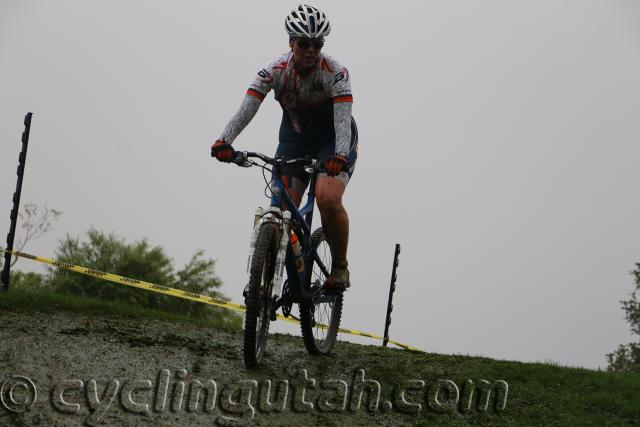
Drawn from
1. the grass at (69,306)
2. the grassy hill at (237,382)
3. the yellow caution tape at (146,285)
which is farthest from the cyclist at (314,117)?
the grass at (69,306)

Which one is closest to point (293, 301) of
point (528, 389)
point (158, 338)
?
point (158, 338)

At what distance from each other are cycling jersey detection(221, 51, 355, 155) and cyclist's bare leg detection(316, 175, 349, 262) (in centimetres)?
41

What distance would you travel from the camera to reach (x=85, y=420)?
5.66 m

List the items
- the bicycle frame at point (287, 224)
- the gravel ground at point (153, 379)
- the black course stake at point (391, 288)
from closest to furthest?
the gravel ground at point (153, 379), the bicycle frame at point (287, 224), the black course stake at point (391, 288)

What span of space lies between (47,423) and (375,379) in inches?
136

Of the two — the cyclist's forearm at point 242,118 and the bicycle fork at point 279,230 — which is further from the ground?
the cyclist's forearm at point 242,118

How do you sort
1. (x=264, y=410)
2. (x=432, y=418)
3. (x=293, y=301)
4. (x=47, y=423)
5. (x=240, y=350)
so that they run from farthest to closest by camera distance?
(x=240, y=350) < (x=293, y=301) < (x=432, y=418) < (x=264, y=410) < (x=47, y=423)

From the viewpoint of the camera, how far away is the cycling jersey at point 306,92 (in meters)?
7.77

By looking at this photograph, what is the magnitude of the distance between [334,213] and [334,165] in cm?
85

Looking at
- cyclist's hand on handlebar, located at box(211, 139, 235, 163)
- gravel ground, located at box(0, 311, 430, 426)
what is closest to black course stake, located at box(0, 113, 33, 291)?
gravel ground, located at box(0, 311, 430, 426)

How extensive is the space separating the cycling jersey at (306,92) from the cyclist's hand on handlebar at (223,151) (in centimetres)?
31

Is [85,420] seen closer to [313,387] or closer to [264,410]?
[264,410]

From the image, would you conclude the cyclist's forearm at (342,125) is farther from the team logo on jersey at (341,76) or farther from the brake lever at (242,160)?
the brake lever at (242,160)

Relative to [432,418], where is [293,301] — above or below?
above
